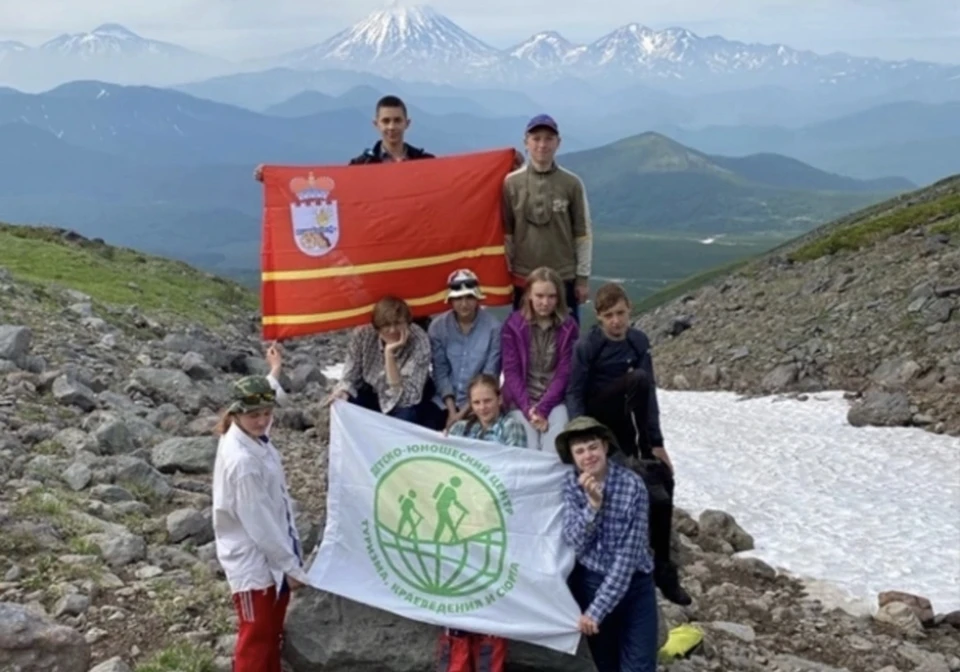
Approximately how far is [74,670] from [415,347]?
14.1 feet

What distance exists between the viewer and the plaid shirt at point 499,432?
9609 mm

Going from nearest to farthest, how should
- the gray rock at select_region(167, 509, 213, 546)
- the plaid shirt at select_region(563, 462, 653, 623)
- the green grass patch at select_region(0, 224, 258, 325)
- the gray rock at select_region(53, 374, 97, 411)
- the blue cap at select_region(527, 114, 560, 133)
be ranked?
the plaid shirt at select_region(563, 462, 653, 623), the blue cap at select_region(527, 114, 560, 133), the gray rock at select_region(167, 509, 213, 546), the gray rock at select_region(53, 374, 97, 411), the green grass patch at select_region(0, 224, 258, 325)

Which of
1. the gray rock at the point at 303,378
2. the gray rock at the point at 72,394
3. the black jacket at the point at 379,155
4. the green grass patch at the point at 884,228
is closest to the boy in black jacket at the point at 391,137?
the black jacket at the point at 379,155

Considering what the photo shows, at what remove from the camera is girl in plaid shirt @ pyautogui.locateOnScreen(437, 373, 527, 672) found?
9.10 meters

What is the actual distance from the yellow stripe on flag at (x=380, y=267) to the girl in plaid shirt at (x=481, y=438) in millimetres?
2249

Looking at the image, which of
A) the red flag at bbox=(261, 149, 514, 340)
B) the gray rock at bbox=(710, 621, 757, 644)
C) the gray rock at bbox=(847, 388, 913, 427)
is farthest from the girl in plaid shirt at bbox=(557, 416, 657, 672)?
the gray rock at bbox=(847, 388, 913, 427)

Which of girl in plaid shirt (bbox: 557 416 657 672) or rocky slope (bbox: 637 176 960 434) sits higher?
girl in plaid shirt (bbox: 557 416 657 672)

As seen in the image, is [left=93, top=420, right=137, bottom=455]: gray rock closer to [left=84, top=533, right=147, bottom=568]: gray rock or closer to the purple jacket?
[left=84, top=533, right=147, bottom=568]: gray rock

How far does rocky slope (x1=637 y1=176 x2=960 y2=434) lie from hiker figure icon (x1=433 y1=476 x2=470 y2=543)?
75.7 ft

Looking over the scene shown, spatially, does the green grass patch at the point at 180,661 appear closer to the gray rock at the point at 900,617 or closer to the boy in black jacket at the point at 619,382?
the boy in black jacket at the point at 619,382

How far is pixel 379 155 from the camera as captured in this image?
11.8m

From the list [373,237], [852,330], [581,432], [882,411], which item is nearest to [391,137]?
[373,237]

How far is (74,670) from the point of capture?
8992mm

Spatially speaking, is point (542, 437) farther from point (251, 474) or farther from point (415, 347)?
point (251, 474)
